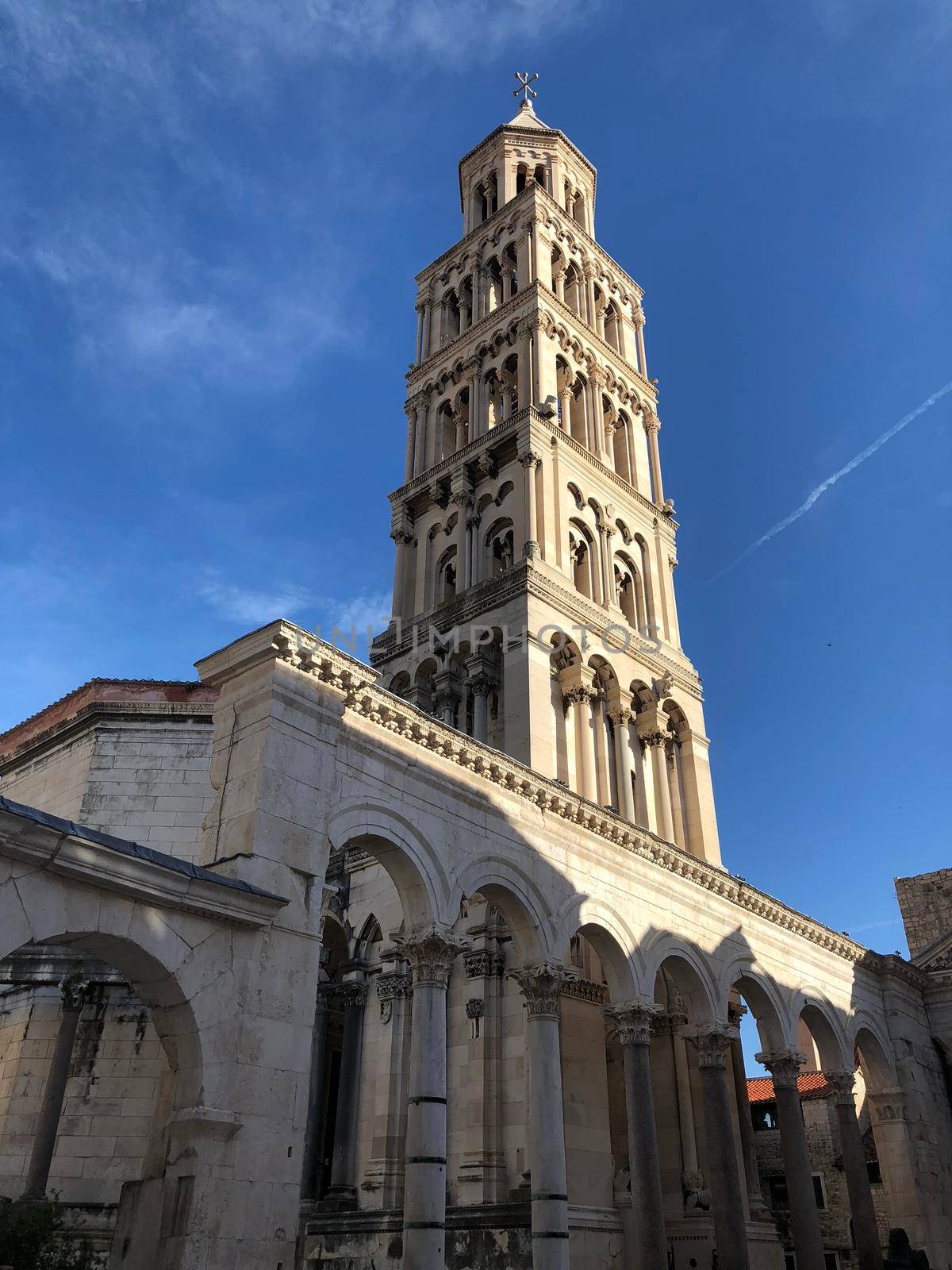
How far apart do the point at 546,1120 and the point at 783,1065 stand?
914 cm

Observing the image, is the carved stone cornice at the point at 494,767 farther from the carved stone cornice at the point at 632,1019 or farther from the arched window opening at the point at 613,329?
the arched window opening at the point at 613,329

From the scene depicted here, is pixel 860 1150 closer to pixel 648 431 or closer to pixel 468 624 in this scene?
pixel 468 624

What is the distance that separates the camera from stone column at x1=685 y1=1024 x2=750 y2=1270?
64.4 ft

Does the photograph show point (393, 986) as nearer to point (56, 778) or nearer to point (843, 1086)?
point (56, 778)

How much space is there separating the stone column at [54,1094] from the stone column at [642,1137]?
33.8ft

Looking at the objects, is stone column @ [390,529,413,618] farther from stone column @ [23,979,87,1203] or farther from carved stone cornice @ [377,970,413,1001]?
stone column @ [23,979,87,1203]

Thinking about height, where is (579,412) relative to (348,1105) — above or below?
above

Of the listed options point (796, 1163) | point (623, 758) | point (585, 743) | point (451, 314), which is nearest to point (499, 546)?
point (585, 743)

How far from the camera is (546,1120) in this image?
1714 centimetres

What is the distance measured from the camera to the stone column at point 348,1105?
2109 centimetres

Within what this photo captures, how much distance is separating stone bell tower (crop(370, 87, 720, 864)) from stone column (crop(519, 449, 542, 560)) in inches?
2.5

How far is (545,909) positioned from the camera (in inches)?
744

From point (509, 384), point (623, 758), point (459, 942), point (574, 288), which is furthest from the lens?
point (574, 288)

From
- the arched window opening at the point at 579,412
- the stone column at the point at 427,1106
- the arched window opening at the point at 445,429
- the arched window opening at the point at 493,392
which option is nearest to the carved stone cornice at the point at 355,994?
the stone column at the point at 427,1106
